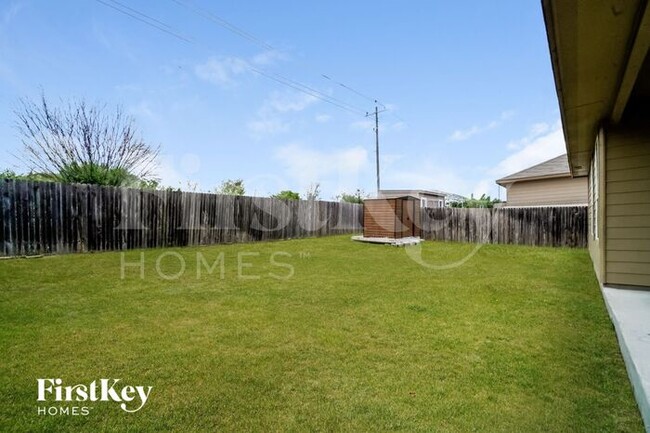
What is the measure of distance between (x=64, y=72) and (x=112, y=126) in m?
2.99

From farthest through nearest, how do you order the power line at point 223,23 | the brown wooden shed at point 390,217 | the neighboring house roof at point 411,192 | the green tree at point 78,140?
the neighboring house roof at point 411,192, the green tree at point 78,140, the brown wooden shed at point 390,217, the power line at point 223,23

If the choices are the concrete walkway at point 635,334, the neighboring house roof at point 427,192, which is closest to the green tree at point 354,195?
the neighboring house roof at point 427,192

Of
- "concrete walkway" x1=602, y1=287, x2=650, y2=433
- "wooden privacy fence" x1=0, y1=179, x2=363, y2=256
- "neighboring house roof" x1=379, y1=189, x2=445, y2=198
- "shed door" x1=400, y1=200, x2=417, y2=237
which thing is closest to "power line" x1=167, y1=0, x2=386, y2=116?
"wooden privacy fence" x1=0, y1=179, x2=363, y2=256

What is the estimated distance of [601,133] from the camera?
447 cm

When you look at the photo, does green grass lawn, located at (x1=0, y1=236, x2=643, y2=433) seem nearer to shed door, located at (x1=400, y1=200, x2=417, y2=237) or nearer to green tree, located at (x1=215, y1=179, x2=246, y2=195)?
shed door, located at (x1=400, y1=200, x2=417, y2=237)

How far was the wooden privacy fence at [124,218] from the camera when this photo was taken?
657cm

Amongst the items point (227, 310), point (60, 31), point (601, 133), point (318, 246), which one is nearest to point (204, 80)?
point (60, 31)

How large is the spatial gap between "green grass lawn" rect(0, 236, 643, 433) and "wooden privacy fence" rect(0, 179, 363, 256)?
1382 mm

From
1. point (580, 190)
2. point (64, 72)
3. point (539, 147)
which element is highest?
point (64, 72)

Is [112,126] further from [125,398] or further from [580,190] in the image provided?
[580,190]

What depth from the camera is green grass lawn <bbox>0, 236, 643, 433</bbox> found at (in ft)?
6.19

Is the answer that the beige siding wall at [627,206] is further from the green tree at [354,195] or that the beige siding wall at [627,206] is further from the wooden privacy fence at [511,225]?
the green tree at [354,195]

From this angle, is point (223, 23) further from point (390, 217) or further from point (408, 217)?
point (408, 217)

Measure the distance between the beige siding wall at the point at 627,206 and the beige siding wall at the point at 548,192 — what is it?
10430mm
